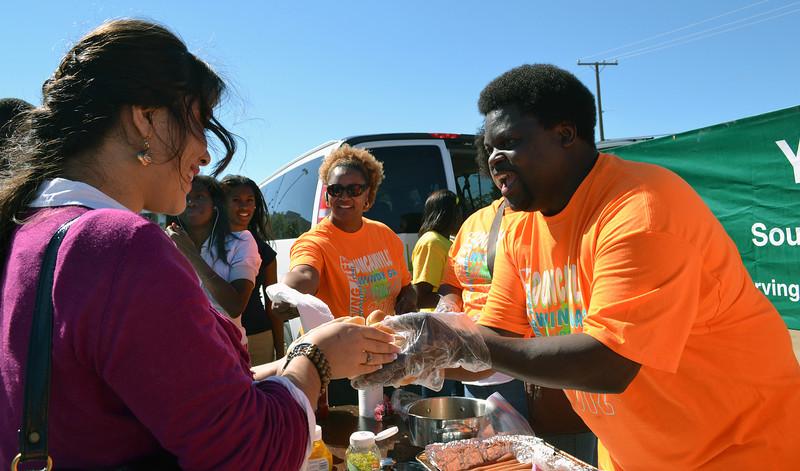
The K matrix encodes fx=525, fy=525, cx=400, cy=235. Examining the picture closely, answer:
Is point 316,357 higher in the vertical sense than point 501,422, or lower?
higher

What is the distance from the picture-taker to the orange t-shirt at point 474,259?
3.46 m

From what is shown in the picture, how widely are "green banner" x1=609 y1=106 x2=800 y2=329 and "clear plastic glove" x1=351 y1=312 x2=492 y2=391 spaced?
371 centimetres

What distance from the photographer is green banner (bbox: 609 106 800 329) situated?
13.8 feet

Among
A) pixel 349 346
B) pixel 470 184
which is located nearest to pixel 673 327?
pixel 349 346

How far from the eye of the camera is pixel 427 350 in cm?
189

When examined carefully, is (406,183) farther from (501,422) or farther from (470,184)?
(501,422)

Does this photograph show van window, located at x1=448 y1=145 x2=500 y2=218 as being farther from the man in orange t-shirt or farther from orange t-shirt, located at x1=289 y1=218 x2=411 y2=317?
the man in orange t-shirt

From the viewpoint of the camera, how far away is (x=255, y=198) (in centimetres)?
507

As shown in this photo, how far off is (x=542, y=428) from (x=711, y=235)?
1801mm

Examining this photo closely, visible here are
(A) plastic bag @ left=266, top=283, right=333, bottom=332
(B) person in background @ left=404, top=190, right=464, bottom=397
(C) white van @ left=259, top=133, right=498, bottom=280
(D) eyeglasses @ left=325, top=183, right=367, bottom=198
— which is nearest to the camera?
(A) plastic bag @ left=266, top=283, right=333, bottom=332

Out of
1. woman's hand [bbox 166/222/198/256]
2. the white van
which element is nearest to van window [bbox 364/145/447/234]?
the white van

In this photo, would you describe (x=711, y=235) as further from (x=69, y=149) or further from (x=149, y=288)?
(x=69, y=149)

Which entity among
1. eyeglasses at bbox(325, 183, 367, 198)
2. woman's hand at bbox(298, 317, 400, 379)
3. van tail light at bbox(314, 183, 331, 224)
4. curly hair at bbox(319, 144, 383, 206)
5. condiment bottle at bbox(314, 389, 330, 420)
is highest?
curly hair at bbox(319, 144, 383, 206)

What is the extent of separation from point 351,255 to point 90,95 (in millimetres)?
2625
